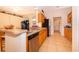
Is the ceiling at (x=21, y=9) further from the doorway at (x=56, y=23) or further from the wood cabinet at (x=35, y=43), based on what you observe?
the wood cabinet at (x=35, y=43)

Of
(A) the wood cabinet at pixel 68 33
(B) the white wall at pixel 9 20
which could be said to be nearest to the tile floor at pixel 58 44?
(A) the wood cabinet at pixel 68 33

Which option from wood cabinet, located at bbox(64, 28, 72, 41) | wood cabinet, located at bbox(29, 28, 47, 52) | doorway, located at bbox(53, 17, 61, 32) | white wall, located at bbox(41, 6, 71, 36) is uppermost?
white wall, located at bbox(41, 6, 71, 36)

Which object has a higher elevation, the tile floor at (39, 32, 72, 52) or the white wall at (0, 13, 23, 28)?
the white wall at (0, 13, 23, 28)

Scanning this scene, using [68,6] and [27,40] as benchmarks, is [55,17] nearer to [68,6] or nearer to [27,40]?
[68,6]

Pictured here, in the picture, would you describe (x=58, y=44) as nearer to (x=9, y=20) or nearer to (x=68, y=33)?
(x=68, y=33)

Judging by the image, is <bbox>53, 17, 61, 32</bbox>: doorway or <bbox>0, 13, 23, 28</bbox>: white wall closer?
<bbox>0, 13, 23, 28</bbox>: white wall

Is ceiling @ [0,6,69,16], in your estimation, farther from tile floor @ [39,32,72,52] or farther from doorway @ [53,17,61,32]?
tile floor @ [39,32,72,52]

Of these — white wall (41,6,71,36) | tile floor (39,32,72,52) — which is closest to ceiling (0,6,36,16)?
white wall (41,6,71,36)

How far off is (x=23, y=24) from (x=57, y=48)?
54 cm

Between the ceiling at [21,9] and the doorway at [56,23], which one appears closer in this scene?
the ceiling at [21,9]
